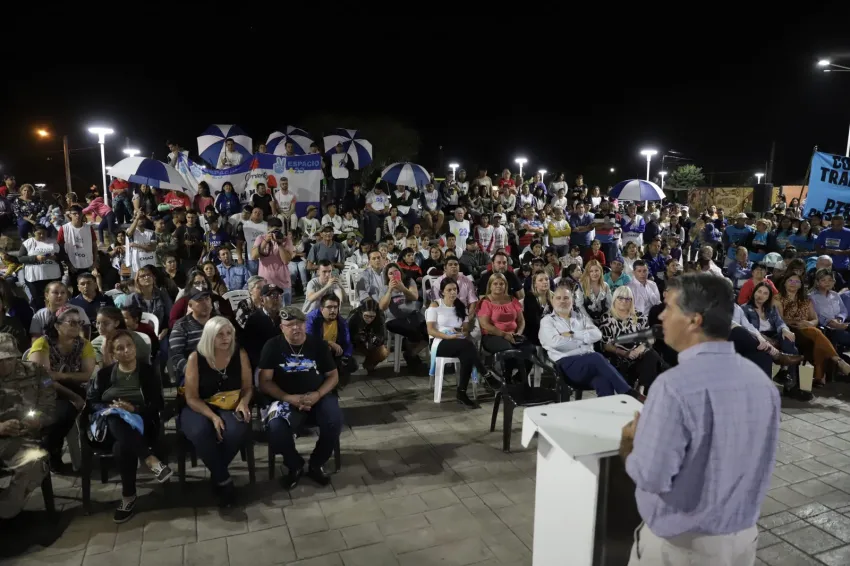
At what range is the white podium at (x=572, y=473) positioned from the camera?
91.0 inches

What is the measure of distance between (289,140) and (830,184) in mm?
10635

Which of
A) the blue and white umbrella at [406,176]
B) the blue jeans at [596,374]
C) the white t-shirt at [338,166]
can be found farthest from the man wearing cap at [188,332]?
the white t-shirt at [338,166]

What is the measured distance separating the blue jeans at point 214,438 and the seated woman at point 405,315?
298 centimetres

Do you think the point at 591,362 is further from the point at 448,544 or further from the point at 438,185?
the point at 438,185

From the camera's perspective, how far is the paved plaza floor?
320cm

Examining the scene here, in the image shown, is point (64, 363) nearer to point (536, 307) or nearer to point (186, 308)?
point (186, 308)

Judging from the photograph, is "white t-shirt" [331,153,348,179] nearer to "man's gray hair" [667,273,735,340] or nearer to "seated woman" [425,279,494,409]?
"seated woman" [425,279,494,409]

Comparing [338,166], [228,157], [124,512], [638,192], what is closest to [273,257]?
[124,512]

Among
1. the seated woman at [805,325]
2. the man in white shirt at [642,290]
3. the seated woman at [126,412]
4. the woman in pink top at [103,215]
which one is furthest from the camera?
the woman in pink top at [103,215]

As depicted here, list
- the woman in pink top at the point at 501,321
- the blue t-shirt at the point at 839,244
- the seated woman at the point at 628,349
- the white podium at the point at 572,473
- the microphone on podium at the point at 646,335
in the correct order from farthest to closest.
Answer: the blue t-shirt at the point at 839,244 → the woman in pink top at the point at 501,321 → the seated woman at the point at 628,349 → the white podium at the point at 572,473 → the microphone on podium at the point at 646,335

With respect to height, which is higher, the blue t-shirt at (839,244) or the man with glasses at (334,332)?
the blue t-shirt at (839,244)

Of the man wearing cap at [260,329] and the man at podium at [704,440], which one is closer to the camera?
the man at podium at [704,440]

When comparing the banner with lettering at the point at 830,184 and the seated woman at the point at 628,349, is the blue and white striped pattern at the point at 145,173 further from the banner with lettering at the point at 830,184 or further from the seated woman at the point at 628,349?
the banner with lettering at the point at 830,184

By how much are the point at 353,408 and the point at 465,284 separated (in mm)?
2402
